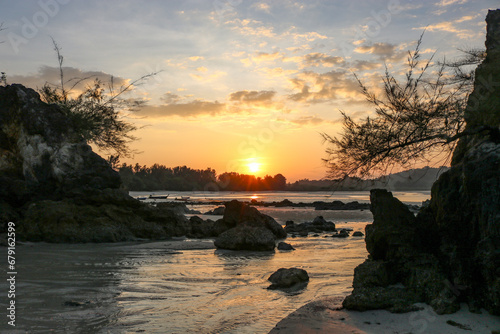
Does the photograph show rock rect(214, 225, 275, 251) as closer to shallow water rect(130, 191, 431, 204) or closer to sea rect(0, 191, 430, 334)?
sea rect(0, 191, 430, 334)

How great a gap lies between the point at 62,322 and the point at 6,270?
11.5 feet

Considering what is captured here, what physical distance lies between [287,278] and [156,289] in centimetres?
239

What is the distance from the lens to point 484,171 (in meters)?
5.00

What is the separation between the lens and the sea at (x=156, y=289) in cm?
477

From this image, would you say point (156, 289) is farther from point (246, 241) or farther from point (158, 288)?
→ point (246, 241)

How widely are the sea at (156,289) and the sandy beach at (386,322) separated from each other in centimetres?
42

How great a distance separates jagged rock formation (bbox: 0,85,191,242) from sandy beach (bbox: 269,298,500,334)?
9029mm

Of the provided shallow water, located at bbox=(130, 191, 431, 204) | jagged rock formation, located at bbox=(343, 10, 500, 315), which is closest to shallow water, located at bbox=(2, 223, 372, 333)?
jagged rock formation, located at bbox=(343, 10, 500, 315)

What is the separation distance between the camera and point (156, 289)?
255 inches

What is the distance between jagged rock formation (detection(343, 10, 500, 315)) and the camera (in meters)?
4.81

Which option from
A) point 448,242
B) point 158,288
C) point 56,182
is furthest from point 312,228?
point 448,242

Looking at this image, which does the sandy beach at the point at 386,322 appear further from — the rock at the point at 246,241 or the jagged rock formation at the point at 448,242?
the rock at the point at 246,241

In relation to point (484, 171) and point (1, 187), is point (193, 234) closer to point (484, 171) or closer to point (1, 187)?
point (1, 187)

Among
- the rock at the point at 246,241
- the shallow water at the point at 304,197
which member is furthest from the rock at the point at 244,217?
the shallow water at the point at 304,197
